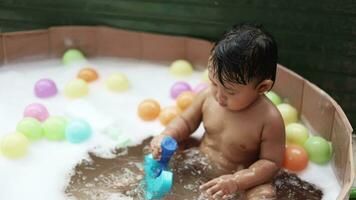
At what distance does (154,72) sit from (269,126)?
0.83 m

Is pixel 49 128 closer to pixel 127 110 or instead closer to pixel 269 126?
pixel 127 110

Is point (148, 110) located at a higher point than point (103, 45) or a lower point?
lower

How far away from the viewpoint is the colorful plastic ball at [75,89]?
1.99 meters

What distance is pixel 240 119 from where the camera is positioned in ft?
4.88

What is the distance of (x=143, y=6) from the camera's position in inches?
84.6

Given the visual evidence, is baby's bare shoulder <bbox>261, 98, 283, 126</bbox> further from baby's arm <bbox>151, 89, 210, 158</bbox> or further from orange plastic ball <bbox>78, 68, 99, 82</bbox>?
orange plastic ball <bbox>78, 68, 99, 82</bbox>

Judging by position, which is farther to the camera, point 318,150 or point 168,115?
point 168,115

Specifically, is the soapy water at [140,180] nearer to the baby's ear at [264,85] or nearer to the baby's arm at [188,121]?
the baby's arm at [188,121]

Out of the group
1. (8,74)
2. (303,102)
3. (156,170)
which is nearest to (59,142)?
(156,170)

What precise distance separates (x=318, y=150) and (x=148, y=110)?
1.86 ft

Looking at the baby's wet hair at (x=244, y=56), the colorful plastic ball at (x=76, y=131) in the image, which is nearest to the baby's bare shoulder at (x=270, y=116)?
the baby's wet hair at (x=244, y=56)

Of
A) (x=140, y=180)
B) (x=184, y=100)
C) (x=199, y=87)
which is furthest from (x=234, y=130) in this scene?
(x=199, y=87)

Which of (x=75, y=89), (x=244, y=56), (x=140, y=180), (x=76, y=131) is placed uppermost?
(x=244, y=56)

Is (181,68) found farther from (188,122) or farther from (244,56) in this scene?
(244,56)
